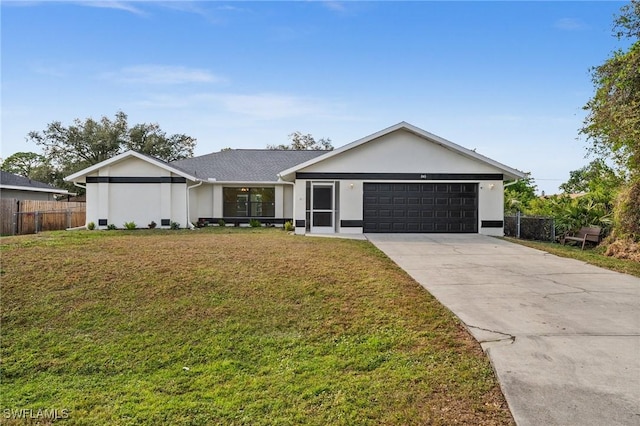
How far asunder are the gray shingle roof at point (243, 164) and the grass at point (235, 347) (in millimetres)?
12482

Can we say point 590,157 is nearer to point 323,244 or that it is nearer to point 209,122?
point 323,244

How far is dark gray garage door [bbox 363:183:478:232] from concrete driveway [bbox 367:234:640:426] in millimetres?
6243

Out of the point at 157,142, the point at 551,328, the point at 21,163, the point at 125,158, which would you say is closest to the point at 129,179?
the point at 125,158

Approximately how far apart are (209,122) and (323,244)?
51.9ft

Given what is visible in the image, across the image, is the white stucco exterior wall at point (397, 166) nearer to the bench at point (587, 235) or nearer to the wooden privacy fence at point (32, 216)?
the bench at point (587, 235)

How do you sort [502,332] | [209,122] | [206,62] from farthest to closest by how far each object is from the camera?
1. [209,122]
2. [206,62]
3. [502,332]

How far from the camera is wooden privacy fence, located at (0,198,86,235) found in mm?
16500

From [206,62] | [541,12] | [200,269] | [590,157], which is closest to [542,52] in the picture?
[541,12]

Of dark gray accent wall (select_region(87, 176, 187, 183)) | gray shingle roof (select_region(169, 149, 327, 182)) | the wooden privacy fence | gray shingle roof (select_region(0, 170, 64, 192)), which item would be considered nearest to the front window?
gray shingle roof (select_region(169, 149, 327, 182))

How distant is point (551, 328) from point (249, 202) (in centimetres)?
1760

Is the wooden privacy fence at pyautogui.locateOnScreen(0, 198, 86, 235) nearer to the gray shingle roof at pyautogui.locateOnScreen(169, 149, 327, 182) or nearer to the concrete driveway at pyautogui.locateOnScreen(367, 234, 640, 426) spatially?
the gray shingle roof at pyautogui.locateOnScreen(169, 149, 327, 182)

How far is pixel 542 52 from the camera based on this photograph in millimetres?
14430

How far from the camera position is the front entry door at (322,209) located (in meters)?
16.8

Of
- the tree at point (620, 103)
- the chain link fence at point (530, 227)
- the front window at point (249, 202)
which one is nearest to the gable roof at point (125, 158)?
the front window at point (249, 202)
